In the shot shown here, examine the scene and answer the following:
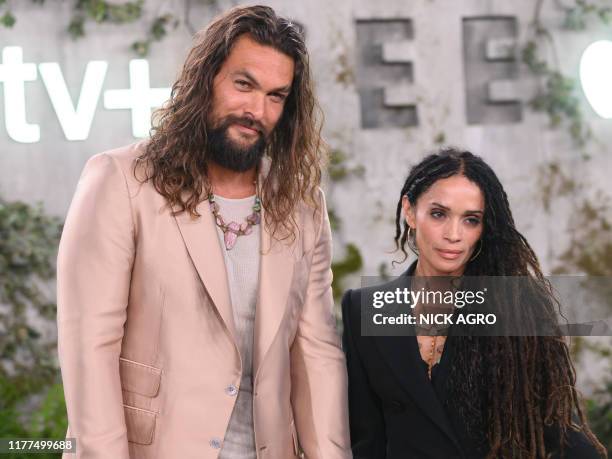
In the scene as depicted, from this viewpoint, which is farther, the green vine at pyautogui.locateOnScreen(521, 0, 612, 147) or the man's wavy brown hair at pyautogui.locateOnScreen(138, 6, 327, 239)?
the green vine at pyautogui.locateOnScreen(521, 0, 612, 147)

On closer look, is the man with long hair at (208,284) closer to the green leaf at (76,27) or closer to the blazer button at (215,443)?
the blazer button at (215,443)

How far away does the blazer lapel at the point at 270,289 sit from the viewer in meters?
2.41

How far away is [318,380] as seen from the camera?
8.61 ft

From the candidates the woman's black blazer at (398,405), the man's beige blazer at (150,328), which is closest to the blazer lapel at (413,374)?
the woman's black blazer at (398,405)

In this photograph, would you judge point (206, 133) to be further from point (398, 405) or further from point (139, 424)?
point (398, 405)

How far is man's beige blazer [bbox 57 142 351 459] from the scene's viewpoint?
2250mm

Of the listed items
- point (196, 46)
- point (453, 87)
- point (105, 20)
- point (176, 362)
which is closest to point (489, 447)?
point (176, 362)

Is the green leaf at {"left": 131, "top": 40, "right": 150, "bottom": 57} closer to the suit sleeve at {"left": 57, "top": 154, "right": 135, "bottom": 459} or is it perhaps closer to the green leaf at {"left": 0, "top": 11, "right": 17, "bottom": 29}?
the green leaf at {"left": 0, "top": 11, "right": 17, "bottom": 29}

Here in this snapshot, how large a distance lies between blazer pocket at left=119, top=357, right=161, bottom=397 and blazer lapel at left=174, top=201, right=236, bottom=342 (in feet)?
0.74

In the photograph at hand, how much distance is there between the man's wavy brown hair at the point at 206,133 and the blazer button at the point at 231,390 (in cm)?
45

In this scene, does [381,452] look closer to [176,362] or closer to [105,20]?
[176,362]

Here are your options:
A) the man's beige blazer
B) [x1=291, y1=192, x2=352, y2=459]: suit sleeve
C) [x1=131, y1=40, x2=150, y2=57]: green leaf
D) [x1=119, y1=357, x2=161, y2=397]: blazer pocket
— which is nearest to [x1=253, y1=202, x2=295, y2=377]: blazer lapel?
the man's beige blazer
